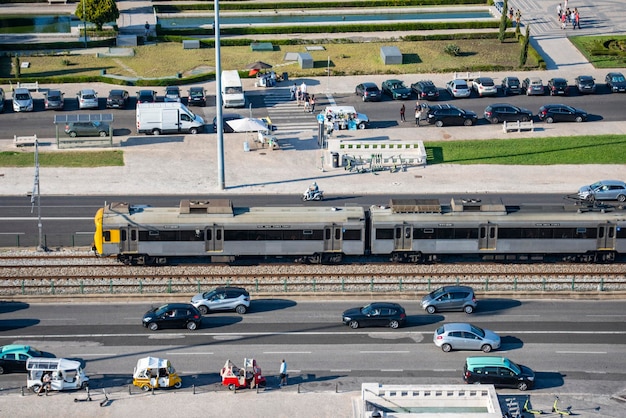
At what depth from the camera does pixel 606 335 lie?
6462 cm

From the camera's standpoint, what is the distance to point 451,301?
2628 inches

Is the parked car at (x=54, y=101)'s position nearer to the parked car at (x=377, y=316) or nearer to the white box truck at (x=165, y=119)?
the white box truck at (x=165, y=119)

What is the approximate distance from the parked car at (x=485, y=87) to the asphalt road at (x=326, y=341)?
4074 centimetres

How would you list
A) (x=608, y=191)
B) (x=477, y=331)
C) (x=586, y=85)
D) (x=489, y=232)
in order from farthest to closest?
1. (x=586, y=85)
2. (x=608, y=191)
3. (x=489, y=232)
4. (x=477, y=331)

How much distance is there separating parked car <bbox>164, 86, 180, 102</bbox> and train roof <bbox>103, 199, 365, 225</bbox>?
31.0 m

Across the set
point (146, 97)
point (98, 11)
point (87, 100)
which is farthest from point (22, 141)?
point (98, 11)

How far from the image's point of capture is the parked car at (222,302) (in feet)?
218

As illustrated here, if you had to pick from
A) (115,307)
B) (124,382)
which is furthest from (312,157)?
(124,382)

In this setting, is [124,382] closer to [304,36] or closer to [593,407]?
[593,407]

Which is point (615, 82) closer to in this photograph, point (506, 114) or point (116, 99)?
point (506, 114)

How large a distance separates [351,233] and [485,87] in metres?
37.9

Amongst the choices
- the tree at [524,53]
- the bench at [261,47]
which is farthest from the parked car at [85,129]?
the tree at [524,53]

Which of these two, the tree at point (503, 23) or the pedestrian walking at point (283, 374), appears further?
the tree at point (503, 23)

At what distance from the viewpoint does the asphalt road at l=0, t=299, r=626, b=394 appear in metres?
60.4
